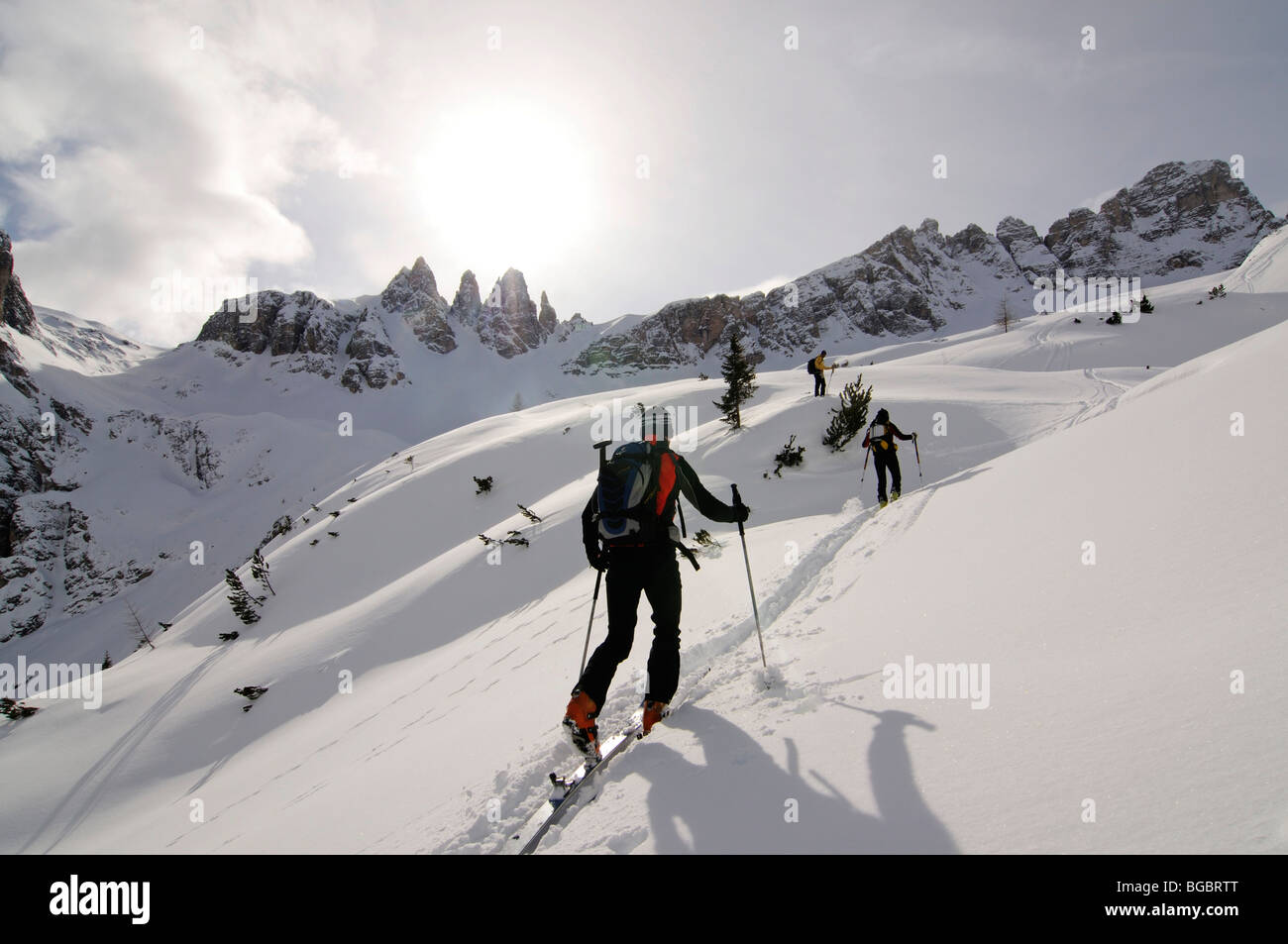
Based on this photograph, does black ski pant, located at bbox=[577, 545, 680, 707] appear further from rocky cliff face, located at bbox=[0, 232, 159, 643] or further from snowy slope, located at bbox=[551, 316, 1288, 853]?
rocky cliff face, located at bbox=[0, 232, 159, 643]

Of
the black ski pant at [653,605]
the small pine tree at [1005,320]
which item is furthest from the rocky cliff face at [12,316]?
the small pine tree at [1005,320]

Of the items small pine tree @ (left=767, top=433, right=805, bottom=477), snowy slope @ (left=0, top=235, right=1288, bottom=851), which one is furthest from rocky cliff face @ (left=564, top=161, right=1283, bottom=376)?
snowy slope @ (left=0, top=235, right=1288, bottom=851)

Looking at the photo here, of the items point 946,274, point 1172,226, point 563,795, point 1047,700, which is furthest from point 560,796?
point 1172,226

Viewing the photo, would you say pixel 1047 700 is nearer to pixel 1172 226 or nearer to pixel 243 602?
pixel 243 602

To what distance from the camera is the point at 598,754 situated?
10.1 feet

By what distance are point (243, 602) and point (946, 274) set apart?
129295 mm

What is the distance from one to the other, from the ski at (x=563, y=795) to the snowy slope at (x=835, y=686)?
5.3 inches

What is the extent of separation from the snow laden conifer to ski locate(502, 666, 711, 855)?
14.1 meters

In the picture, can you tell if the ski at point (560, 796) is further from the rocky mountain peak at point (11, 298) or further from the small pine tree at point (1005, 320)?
the rocky mountain peak at point (11, 298)

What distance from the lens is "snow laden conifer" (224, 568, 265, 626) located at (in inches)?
511

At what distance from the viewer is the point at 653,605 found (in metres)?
3.60
